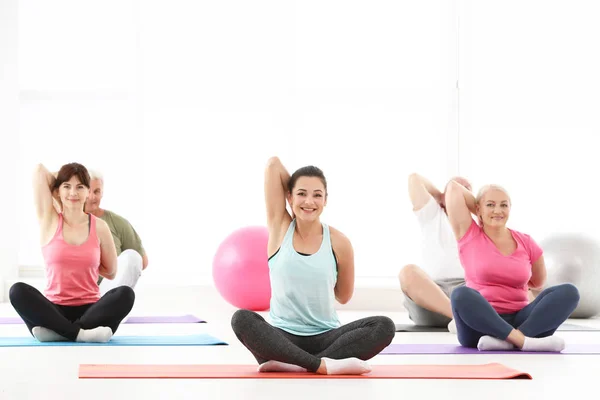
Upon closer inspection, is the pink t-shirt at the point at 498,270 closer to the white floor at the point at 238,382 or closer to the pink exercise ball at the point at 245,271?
the white floor at the point at 238,382

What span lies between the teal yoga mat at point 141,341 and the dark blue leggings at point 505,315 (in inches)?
39.1

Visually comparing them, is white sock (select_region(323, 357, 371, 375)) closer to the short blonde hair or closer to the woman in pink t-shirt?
the woman in pink t-shirt

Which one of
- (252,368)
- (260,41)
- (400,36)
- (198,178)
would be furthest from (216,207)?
(252,368)

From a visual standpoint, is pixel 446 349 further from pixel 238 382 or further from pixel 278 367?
pixel 238 382

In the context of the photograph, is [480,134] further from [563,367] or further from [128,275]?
[563,367]

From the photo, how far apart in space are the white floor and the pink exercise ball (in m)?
1.60

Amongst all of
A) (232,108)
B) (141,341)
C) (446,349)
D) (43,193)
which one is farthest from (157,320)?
(232,108)

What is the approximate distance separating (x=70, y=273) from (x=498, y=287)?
175 centimetres

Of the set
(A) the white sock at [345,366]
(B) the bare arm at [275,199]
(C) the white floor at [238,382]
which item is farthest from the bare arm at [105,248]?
(A) the white sock at [345,366]

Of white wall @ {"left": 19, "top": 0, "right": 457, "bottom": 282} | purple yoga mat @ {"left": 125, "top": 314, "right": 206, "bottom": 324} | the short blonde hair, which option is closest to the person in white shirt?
the short blonde hair

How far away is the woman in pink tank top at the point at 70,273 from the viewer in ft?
12.1

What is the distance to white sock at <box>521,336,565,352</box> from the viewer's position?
355cm

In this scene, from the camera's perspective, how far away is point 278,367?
2818 millimetres

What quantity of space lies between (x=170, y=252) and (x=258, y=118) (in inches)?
46.8
